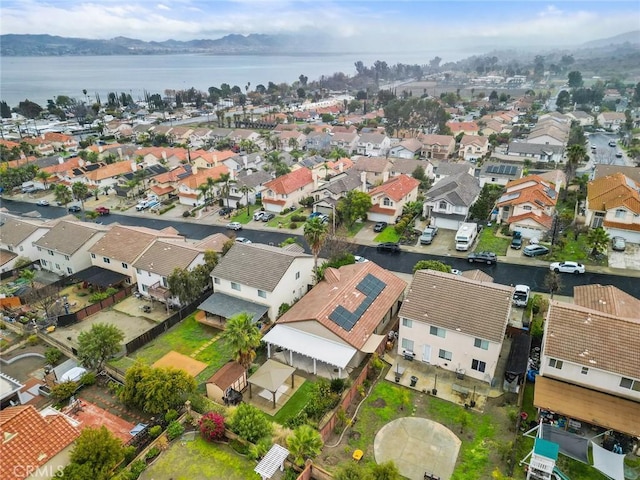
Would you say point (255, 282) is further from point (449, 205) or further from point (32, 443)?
point (449, 205)

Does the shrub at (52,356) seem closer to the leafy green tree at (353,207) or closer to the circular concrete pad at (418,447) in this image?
the circular concrete pad at (418,447)

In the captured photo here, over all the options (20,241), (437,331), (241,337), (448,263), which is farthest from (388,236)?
(20,241)

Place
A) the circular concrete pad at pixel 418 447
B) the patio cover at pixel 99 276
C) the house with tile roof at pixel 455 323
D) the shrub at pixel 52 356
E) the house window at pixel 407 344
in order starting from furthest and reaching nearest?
the patio cover at pixel 99 276, the shrub at pixel 52 356, the house window at pixel 407 344, the house with tile roof at pixel 455 323, the circular concrete pad at pixel 418 447

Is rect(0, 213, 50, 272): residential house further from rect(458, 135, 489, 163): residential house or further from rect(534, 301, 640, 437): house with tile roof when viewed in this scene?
rect(458, 135, 489, 163): residential house

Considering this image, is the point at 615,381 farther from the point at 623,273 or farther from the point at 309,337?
the point at 623,273

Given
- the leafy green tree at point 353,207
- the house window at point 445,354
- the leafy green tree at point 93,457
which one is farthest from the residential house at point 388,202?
the leafy green tree at point 93,457

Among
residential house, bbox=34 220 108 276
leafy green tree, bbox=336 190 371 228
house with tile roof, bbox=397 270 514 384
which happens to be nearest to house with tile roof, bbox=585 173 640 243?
leafy green tree, bbox=336 190 371 228

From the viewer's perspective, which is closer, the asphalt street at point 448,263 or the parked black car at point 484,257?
the asphalt street at point 448,263

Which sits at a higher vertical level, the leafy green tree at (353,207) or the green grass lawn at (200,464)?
the leafy green tree at (353,207)
